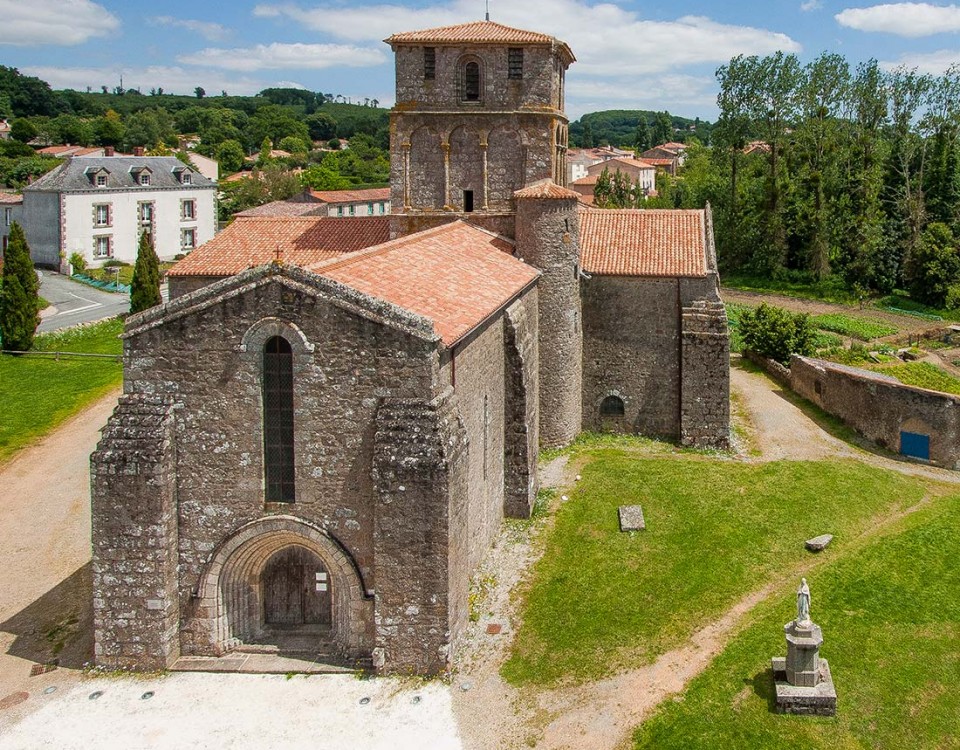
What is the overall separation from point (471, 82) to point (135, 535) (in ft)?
59.3

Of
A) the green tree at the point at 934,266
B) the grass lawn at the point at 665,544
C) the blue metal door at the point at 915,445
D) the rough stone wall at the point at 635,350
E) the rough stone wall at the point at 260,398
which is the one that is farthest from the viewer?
the green tree at the point at 934,266

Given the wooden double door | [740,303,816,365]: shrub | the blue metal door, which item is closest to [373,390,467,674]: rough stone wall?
the wooden double door

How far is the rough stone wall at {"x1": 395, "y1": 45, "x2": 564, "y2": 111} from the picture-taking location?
2862 centimetres

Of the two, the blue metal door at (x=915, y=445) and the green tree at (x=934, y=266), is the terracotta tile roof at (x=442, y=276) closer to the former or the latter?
the blue metal door at (x=915, y=445)

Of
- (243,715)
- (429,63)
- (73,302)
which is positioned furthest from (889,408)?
(73,302)

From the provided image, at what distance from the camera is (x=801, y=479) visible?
2464cm

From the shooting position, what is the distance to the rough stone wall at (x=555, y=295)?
26.8 metres

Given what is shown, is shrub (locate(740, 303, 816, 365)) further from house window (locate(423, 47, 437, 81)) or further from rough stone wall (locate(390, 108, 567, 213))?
house window (locate(423, 47, 437, 81))

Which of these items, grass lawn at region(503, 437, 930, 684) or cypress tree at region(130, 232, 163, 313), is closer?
grass lawn at region(503, 437, 930, 684)

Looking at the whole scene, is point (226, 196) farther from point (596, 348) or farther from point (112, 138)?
point (596, 348)

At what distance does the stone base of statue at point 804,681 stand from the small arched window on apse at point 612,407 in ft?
45.5

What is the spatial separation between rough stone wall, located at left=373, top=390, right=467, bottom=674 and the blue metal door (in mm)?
17457

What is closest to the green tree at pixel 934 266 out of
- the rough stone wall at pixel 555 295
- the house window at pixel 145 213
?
the rough stone wall at pixel 555 295

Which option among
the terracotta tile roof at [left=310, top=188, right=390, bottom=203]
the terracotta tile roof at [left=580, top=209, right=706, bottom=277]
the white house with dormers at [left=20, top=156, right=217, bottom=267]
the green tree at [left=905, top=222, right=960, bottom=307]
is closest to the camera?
the terracotta tile roof at [left=580, top=209, right=706, bottom=277]
